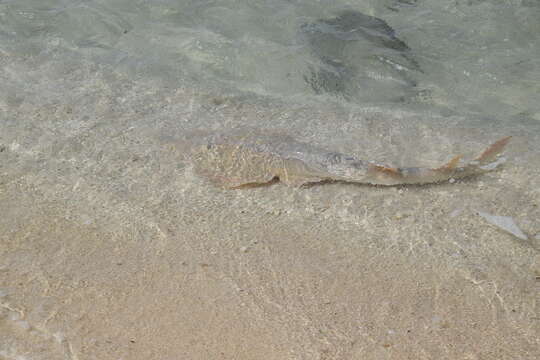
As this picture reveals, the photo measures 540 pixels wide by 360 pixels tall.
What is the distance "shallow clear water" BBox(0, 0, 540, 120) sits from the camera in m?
6.34

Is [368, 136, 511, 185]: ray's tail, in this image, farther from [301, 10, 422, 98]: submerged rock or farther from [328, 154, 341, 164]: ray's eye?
[301, 10, 422, 98]: submerged rock

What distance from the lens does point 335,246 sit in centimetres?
377

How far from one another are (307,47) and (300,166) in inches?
121

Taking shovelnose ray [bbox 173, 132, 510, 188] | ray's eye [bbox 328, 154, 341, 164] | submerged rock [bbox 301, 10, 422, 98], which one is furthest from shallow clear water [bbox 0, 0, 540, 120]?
ray's eye [bbox 328, 154, 341, 164]

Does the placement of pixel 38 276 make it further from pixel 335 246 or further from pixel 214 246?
pixel 335 246

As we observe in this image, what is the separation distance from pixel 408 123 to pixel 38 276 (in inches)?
147

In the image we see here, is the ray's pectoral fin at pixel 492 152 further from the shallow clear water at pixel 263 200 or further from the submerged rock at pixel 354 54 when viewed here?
the submerged rock at pixel 354 54

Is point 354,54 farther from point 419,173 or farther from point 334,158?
point 419,173

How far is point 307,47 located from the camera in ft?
23.1

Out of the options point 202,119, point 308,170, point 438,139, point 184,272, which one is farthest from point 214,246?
point 438,139

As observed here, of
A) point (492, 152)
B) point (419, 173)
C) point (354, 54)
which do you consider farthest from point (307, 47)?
point (419, 173)

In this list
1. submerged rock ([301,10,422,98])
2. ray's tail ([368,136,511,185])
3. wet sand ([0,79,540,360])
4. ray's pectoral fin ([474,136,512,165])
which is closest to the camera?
wet sand ([0,79,540,360])

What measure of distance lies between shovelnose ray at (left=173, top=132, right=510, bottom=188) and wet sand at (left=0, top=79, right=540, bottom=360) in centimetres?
10

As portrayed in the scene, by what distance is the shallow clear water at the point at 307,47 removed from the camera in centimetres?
634
